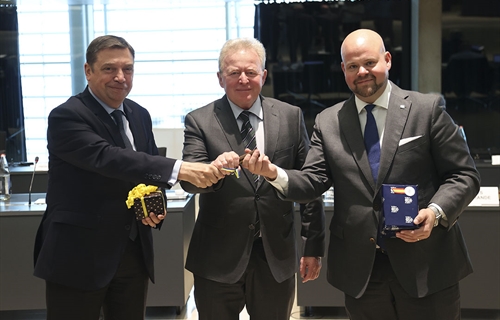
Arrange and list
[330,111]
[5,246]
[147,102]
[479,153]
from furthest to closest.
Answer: [147,102] < [479,153] < [5,246] < [330,111]

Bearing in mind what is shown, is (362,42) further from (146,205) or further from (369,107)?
(146,205)

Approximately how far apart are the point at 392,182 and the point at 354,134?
248mm

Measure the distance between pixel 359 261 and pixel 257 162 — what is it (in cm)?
56

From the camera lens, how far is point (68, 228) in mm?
2525

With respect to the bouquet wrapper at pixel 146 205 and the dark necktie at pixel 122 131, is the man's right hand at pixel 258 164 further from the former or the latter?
the dark necktie at pixel 122 131

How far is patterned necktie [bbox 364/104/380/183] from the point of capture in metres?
2.41

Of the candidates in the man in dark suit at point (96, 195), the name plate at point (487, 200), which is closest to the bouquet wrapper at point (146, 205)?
the man in dark suit at point (96, 195)

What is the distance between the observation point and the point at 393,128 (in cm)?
239

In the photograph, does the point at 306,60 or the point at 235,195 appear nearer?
the point at 235,195

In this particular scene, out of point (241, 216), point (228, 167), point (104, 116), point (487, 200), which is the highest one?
point (104, 116)

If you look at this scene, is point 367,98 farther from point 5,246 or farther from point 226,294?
point 5,246

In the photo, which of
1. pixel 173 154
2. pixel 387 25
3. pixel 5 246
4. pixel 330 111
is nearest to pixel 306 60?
pixel 387 25

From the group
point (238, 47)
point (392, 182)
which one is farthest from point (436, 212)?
point (238, 47)

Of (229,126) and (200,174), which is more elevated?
(229,126)
